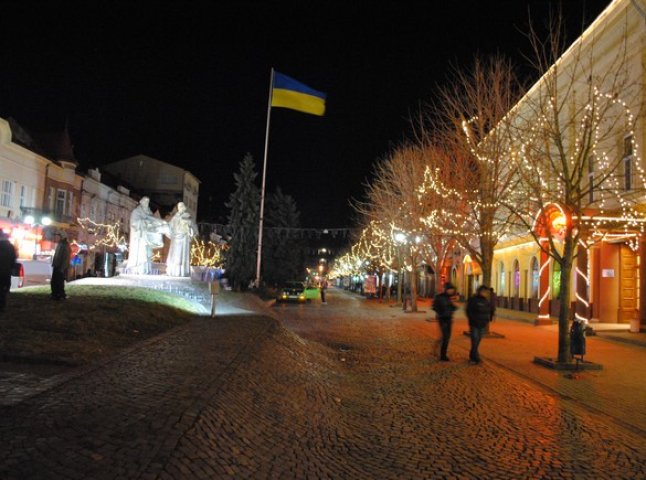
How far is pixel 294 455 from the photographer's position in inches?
220

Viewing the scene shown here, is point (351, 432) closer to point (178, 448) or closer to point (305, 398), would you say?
point (305, 398)

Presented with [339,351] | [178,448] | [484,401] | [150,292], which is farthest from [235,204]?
[178,448]

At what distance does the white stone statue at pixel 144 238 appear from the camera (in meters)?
23.8

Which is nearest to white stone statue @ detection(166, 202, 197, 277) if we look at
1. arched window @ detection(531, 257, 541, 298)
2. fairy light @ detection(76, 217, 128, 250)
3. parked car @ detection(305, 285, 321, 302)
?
arched window @ detection(531, 257, 541, 298)

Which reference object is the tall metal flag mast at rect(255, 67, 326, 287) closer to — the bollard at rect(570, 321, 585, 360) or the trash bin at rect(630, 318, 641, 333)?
the trash bin at rect(630, 318, 641, 333)

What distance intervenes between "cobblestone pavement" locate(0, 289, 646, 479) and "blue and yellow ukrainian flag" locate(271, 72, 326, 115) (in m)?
23.1

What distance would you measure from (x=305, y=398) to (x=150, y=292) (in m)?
11.4

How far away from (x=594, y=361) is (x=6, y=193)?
36121mm

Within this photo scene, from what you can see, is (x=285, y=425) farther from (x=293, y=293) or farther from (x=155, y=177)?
(x=155, y=177)

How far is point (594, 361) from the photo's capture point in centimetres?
1381

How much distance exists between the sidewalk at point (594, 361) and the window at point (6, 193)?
2993 cm

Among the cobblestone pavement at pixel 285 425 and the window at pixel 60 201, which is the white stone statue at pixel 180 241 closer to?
the cobblestone pavement at pixel 285 425

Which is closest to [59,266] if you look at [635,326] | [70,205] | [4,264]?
[4,264]

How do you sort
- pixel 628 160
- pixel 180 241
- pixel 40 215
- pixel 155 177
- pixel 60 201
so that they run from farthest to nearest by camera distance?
pixel 155 177, pixel 60 201, pixel 40 215, pixel 180 241, pixel 628 160
